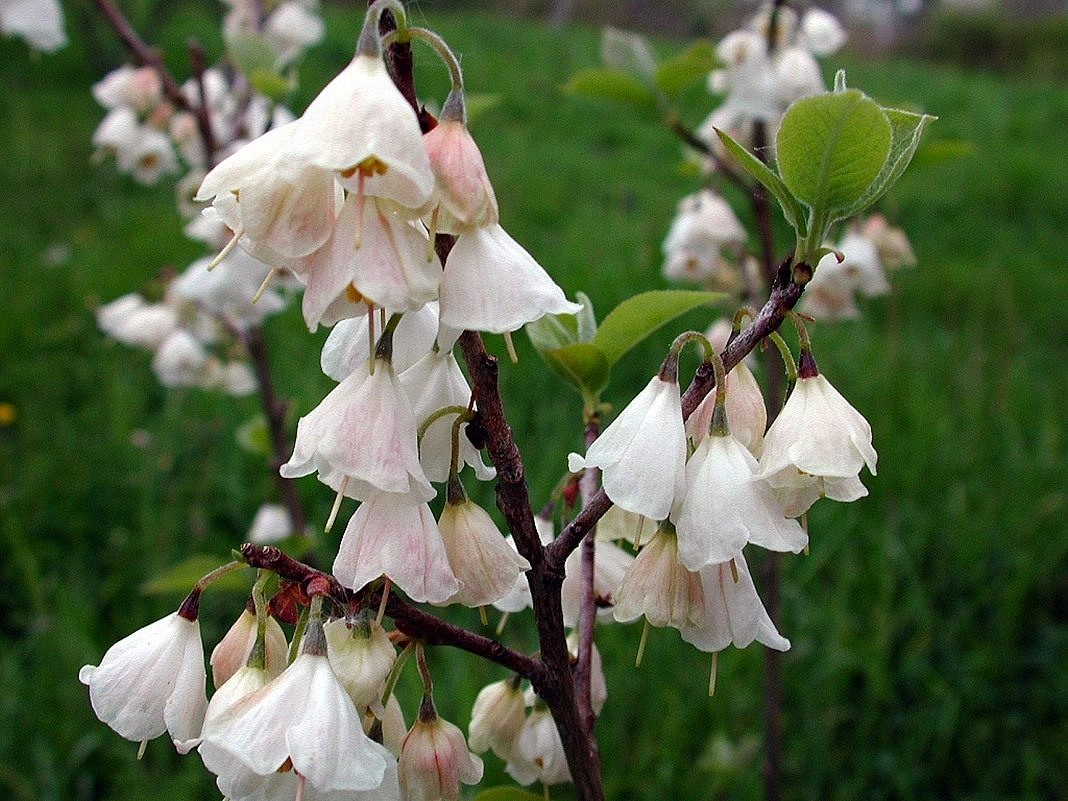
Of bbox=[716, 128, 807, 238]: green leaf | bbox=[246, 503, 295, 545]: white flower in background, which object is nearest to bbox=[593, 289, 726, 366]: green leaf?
bbox=[716, 128, 807, 238]: green leaf

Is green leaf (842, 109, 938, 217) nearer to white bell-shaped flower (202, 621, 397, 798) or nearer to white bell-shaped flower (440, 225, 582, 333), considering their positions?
white bell-shaped flower (440, 225, 582, 333)

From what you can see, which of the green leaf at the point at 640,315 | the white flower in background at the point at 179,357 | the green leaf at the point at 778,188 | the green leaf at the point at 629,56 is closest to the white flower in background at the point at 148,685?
the green leaf at the point at 640,315

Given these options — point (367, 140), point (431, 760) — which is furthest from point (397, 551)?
point (367, 140)

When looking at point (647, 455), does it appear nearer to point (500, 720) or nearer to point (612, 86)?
point (500, 720)

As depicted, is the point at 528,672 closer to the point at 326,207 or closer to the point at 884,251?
the point at 326,207

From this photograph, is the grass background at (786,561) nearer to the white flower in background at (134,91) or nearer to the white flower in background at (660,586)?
the white flower in background at (134,91)
